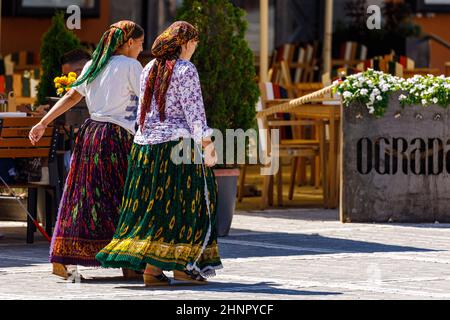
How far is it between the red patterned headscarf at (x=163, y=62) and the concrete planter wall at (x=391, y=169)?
402cm

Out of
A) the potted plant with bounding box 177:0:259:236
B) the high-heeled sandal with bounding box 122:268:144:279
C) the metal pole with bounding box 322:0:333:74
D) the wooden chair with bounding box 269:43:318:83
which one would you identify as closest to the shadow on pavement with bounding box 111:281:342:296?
the high-heeled sandal with bounding box 122:268:144:279

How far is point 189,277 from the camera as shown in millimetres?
9430

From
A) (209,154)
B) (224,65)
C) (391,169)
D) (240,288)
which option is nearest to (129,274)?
(240,288)

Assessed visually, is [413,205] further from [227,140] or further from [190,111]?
[190,111]

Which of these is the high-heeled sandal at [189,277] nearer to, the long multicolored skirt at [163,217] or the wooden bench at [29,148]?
the long multicolored skirt at [163,217]

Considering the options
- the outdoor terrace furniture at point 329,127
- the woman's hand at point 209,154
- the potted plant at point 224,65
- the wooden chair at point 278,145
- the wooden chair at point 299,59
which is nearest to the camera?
the woman's hand at point 209,154

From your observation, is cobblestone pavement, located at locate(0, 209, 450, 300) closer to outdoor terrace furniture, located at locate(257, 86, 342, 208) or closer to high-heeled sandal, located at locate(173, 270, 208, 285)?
high-heeled sandal, located at locate(173, 270, 208, 285)

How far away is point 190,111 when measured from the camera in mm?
9203

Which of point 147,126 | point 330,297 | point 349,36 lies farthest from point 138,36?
point 349,36

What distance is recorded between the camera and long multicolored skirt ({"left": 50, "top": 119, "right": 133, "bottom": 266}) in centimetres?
956

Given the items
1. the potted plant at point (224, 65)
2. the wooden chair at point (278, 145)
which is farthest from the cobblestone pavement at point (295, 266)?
the wooden chair at point (278, 145)

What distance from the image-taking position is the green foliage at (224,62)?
1232 centimetres

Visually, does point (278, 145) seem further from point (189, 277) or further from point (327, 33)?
point (189, 277)

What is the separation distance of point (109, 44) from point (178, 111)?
0.67m
